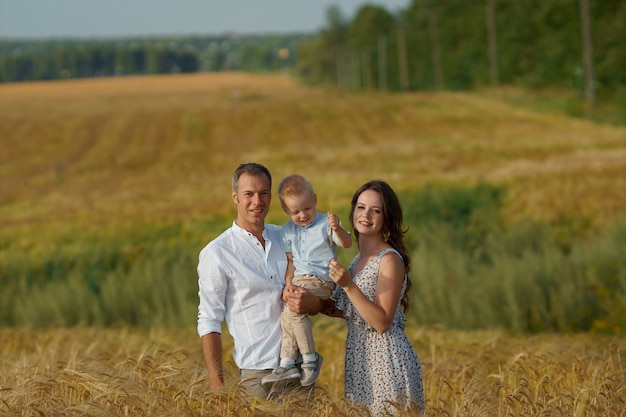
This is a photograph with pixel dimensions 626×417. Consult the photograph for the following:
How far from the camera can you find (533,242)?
15336 mm

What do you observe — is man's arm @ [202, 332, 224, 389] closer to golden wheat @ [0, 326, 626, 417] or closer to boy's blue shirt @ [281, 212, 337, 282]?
golden wheat @ [0, 326, 626, 417]

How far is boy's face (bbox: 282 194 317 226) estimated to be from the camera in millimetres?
4363

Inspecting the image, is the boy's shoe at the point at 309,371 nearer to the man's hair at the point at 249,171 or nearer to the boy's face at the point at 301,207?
the boy's face at the point at 301,207

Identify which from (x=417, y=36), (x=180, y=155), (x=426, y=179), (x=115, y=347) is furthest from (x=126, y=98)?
(x=115, y=347)

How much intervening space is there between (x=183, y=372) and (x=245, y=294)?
625 millimetres

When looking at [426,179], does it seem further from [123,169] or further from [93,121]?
[93,121]

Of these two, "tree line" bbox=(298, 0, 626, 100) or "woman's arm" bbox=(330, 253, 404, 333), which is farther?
"tree line" bbox=(298, 0, 626, 100)

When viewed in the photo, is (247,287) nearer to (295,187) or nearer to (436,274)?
(295,187)

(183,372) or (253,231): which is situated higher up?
(253,231)

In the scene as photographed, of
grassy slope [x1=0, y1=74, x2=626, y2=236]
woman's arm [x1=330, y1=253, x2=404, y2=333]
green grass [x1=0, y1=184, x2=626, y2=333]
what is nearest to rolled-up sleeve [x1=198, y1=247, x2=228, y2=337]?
woman's arm [x1=330, y1=253, x2=404, y2=333]

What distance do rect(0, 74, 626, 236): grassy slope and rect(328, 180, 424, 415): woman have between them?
6.91ft

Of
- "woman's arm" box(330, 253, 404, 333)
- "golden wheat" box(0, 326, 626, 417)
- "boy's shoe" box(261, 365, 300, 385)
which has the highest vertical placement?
"woman's arm" box(330, 253, 404, 333)

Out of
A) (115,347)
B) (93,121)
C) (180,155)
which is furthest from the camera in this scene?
(93,121)

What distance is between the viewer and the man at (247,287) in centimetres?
461
